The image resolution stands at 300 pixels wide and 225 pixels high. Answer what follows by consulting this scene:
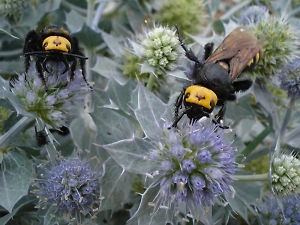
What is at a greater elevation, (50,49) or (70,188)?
(50,49)

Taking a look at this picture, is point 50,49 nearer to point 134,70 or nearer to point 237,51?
point 134,70

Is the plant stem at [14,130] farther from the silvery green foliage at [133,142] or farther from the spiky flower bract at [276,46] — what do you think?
the spiky flower bract at [276,46]

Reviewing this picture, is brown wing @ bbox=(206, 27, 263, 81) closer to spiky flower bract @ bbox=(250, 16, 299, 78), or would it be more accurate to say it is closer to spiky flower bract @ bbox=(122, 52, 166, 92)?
spiky flower bract @ bbox=(250, 16, 299, 78)

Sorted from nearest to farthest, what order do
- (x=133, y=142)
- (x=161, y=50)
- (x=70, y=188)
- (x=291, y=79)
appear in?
(x=133, y=142) < (x=70, y=188) < (x=161, y=50) < (x=291, y=79)

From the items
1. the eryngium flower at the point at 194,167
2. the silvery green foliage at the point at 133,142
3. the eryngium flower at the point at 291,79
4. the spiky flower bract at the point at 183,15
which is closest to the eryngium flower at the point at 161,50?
the silvery green foliage at the point at 133,142

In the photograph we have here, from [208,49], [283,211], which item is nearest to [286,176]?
[283,211]

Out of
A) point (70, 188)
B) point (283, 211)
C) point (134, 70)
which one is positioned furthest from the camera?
point (134, 70)

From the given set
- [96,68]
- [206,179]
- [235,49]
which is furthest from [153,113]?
[96,68]

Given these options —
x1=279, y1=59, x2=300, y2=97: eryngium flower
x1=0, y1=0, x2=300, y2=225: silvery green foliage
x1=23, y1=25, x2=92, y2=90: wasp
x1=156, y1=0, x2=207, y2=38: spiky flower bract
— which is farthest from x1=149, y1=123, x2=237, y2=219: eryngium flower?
x1=156, y1=0, x2=207, y2=38: spiky flower bract
